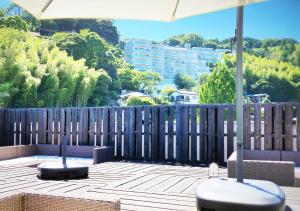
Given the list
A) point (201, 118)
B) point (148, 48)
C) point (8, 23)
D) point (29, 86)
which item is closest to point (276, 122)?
point (201, 118)

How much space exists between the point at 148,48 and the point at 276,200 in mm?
151631

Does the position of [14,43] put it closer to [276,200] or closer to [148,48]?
[276,200]

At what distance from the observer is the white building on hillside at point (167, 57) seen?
145 meters

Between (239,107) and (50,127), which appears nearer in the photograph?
(239,107)

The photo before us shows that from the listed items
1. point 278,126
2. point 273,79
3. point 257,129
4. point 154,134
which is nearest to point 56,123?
point 154,134

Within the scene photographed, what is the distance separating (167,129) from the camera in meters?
8.46

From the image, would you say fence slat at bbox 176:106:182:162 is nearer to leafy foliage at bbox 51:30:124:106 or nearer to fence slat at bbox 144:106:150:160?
fence slat at bbox 144:106:150:160

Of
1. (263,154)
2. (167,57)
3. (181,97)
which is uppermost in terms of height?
(167,57)

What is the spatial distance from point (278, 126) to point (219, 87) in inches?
1931

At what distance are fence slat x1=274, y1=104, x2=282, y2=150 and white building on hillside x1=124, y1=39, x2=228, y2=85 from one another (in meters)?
134

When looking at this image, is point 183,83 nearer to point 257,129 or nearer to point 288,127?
point 257,129

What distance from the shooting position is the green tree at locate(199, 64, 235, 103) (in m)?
54.3

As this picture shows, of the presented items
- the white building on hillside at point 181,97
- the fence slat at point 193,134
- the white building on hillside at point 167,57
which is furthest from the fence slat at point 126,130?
the white building on hillside at point 167,57

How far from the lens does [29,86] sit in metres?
38.4
